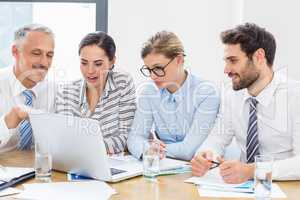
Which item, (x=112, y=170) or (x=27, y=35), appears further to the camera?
(x=27, y=35)

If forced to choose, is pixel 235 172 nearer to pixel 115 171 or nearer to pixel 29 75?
pixel 115 171

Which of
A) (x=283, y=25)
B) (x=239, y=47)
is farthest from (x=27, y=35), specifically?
(x=283, y=25)

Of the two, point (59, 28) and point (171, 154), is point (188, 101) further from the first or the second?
point (59, 28)

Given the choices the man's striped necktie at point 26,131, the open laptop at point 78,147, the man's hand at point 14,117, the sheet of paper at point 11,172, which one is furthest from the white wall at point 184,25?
the sheet of paper at point 11,172

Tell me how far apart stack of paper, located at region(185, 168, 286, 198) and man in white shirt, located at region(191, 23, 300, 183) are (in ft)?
0.51

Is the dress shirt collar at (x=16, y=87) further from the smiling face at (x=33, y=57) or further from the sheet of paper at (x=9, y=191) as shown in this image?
the sheet of paper at (x=9, y=191)

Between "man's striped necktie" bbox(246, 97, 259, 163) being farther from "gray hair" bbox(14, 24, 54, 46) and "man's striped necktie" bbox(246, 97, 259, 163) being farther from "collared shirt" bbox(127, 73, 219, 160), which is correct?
"gray hair" bbox(14, 24, 54, 46)

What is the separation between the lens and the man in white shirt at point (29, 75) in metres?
2.51

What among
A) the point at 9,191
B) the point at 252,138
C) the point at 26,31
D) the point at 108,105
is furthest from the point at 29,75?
the point at 252,138

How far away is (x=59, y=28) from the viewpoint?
3.92 meters

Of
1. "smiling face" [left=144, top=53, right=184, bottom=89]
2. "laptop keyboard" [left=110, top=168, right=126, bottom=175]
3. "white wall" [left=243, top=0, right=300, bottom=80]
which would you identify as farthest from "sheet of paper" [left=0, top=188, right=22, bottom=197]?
"white wall" [left=243, top=0, right=300, bottom=80]

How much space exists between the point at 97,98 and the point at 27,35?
1.77ft

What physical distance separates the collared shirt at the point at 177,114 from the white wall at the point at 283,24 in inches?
39.8

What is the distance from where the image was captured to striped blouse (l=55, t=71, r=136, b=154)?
250cm
